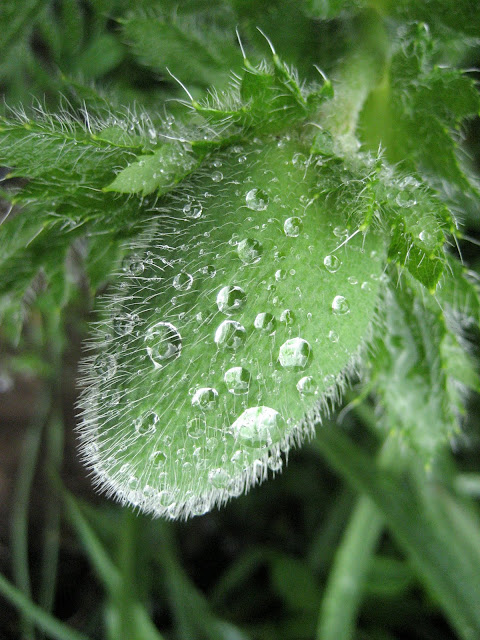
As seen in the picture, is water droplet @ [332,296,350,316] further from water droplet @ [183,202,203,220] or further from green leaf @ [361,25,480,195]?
green leaf @ [361,25,480,195]

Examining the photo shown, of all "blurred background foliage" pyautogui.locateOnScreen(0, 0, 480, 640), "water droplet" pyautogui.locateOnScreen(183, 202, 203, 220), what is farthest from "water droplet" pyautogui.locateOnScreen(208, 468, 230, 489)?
"blurred background foliage" pyautogui.locateOnScreen(0, 0, 480, 640)

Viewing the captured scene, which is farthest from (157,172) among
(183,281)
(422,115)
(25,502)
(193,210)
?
(25,502)

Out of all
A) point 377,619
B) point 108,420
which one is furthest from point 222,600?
point 108,420

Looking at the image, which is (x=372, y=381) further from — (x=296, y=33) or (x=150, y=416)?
(x=296, y=33)

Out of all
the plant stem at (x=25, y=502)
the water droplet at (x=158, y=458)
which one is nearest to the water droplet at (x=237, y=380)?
the water droplet at (x=158, y=458)

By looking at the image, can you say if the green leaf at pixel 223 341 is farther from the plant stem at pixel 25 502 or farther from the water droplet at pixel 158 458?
the plant stem at pixel 25 502

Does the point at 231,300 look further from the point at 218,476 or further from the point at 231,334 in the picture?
the point at 218,476

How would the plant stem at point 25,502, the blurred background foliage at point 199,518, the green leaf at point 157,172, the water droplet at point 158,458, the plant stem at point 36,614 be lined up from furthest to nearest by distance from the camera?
the plant stem at point 25,502, the plant stem at point 36,614, the blurred background foliage at point 199,518, the green leaf at point 157,172, the water droplet at point 158,458
